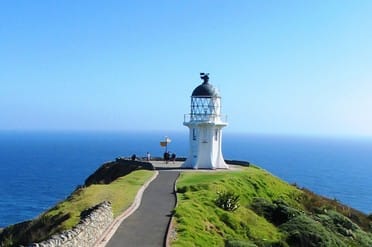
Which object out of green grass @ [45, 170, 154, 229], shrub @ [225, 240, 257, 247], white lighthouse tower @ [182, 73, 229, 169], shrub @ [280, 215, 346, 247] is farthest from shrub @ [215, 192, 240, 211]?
white lighthouse tower @ [182, 73, 229, 169]

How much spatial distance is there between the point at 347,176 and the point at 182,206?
4626 inches

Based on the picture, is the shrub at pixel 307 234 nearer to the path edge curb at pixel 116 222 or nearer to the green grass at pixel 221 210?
the green grass at pixel 221 210

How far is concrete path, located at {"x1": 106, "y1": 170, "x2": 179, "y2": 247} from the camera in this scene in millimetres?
20188

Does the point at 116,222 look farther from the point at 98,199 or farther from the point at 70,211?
the point at 98,199

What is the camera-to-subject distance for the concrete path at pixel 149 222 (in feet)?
66.2

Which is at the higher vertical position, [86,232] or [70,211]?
[86,232]

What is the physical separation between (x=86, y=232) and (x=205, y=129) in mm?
29470

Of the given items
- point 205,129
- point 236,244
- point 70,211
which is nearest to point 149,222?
point 236,244

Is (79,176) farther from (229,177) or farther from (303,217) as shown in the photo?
(303,217)

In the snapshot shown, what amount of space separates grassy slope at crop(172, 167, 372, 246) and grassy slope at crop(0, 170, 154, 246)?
10.3 ft

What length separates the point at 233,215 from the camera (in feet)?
92.1

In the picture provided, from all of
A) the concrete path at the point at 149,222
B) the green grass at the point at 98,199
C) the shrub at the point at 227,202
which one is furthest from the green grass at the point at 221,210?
the green grass at the point at 98,199

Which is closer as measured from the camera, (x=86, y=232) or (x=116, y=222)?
(x=86, y=232)

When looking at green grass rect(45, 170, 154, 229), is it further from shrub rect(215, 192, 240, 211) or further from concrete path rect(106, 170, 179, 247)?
shrub rect(215, 192, 240, 211)
